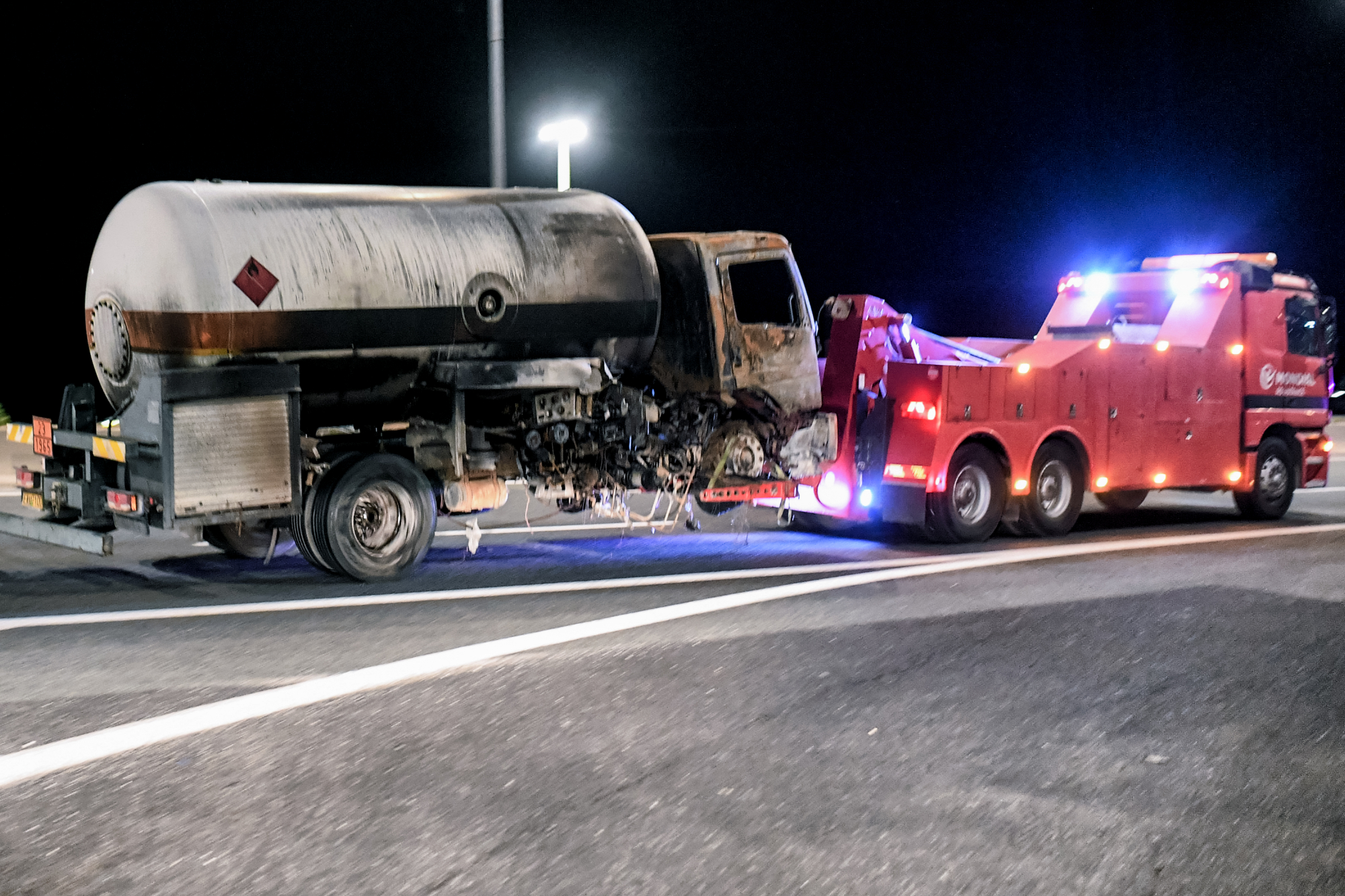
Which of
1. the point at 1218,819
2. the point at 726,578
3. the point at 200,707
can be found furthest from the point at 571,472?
the point at 1218,819

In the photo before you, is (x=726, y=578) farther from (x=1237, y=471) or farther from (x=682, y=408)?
(x=1237, y=471)

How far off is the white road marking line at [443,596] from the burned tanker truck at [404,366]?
0.78m

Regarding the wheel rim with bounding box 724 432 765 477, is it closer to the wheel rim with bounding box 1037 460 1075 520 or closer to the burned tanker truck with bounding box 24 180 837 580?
the burned tanker truck with bounding box 24 180 837 580

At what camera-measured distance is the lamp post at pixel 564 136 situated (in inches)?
799

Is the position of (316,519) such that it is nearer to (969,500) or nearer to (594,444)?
(594,444)

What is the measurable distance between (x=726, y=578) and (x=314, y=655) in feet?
12.6

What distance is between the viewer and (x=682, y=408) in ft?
41.0

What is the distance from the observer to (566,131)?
2050 centimetres

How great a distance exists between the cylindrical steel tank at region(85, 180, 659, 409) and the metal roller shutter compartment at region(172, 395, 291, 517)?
42 centimetres

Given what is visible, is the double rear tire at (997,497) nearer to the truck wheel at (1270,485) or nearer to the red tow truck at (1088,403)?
the red tow truck at (1088,403)

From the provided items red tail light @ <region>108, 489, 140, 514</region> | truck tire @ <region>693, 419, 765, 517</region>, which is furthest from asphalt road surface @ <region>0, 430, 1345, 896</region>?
truck tire @ <region>693, 419, 765, 517</region>

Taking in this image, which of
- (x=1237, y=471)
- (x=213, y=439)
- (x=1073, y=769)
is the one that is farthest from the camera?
(x=1237, y=471)

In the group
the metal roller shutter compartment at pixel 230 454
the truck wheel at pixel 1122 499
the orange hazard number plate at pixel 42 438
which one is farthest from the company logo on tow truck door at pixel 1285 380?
the orange hazard number plate at pixel 42 438

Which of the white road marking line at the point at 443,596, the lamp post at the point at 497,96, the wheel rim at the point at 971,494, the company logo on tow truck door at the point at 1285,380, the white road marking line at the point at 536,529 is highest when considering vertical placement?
the lamp post at the point at 497,96
